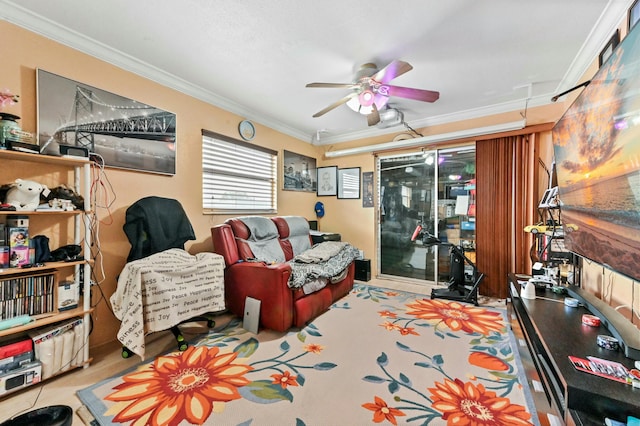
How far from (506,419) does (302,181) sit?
12.1ft

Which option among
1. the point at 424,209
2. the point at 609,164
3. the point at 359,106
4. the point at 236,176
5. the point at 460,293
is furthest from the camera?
the point at 424,209

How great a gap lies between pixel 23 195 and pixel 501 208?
4497 millimetres

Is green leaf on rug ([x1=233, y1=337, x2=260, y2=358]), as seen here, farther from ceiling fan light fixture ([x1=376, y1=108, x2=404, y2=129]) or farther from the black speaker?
ceiling fan light fixture ([x1=376, y1=108, x2=404, y2=129])

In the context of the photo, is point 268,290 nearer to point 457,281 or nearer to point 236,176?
point 236,176

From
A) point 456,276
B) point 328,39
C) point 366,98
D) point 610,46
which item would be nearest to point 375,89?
point 366,98

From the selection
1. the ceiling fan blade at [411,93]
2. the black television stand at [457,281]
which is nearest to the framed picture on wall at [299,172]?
the ceiling fan blade at [411,93]

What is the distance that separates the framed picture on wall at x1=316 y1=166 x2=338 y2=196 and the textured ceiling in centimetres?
177

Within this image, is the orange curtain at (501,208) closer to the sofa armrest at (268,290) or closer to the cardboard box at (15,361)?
the sofa armrest at (268,290)

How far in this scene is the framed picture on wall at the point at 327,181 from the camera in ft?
15.1

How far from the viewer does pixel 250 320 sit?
240cm

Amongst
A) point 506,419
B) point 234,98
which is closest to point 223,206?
point 234,98

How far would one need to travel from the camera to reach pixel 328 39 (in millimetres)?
1996


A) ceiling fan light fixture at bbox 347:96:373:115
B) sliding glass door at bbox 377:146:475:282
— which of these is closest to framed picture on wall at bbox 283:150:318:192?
sliding glass door at bbox 377:146:475:282

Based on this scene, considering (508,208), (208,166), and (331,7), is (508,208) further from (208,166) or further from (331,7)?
(208,166)
